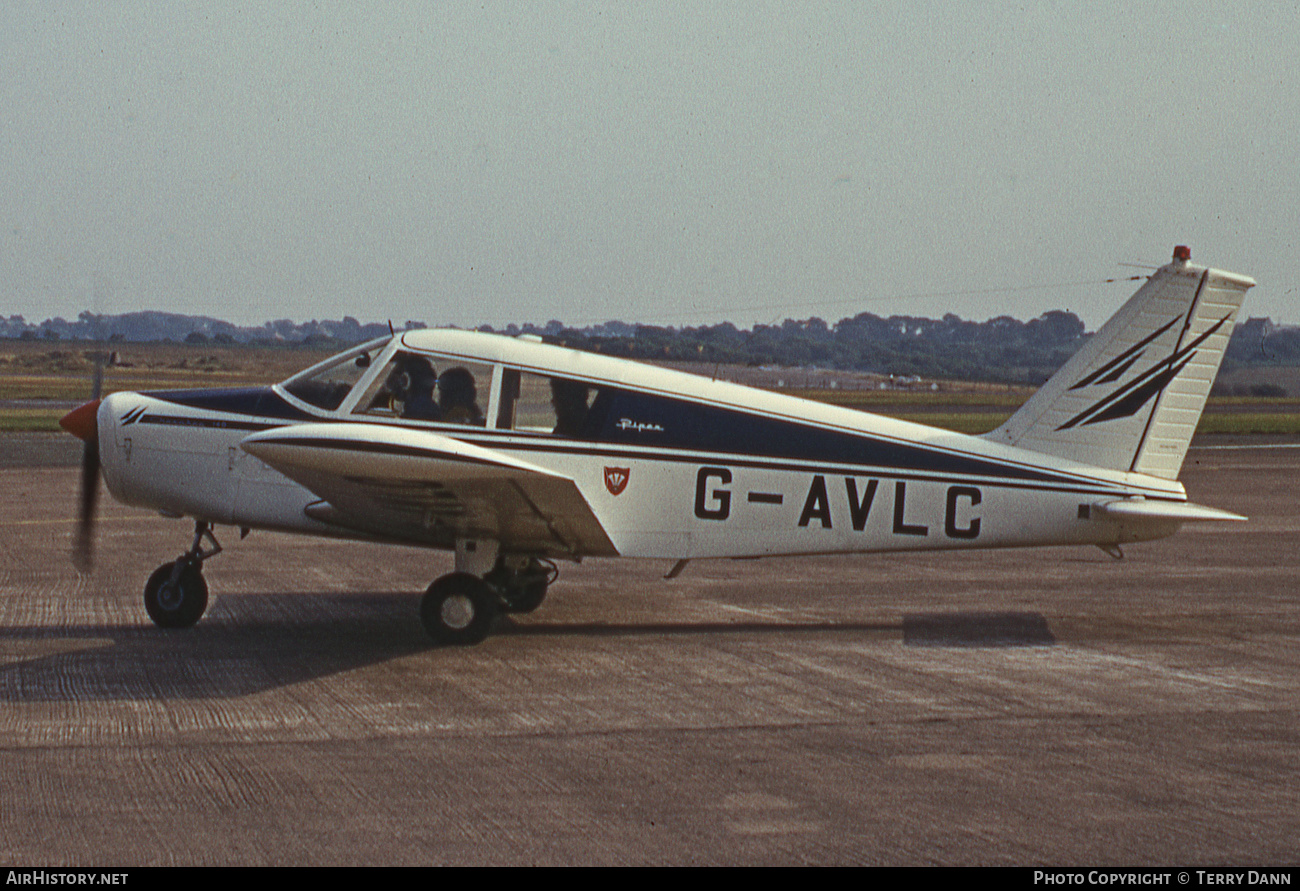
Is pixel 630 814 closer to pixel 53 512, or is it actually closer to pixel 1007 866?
pixel 1007 866

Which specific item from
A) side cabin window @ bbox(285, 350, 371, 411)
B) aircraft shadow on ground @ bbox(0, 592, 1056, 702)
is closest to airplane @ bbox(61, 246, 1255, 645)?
side cabin window @ bbox(285, 350, 371, 411)

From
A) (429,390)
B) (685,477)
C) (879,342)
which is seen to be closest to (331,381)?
(429,390)

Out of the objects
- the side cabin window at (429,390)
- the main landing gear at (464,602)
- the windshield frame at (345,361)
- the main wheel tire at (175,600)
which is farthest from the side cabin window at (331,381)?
the main wheel tire at (175,600)

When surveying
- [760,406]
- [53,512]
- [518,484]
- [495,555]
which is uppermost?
[760,406]

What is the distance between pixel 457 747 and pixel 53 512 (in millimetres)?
14862

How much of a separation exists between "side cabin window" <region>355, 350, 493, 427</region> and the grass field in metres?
3.88

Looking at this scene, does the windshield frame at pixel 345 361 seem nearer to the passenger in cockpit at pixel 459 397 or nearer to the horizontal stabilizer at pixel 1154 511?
the passenger in cockpit at pixel 459 397

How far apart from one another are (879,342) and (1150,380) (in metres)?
68.5

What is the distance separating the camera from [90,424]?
1099cm

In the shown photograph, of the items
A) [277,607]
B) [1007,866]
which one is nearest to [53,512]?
[277,607]

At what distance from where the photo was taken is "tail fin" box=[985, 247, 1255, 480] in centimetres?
1122

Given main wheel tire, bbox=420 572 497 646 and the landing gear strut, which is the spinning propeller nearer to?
the landing gear strut

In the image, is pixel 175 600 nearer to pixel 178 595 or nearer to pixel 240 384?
pixel 178 595

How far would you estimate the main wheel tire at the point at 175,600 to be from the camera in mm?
11008
